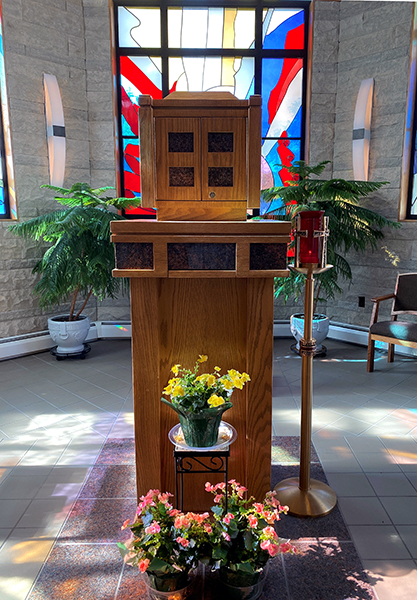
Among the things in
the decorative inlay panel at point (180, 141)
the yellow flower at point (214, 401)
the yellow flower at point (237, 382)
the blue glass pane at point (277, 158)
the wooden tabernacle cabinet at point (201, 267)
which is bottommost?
the yellow flower at point (214, 401)

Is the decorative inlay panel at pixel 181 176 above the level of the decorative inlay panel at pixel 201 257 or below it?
above

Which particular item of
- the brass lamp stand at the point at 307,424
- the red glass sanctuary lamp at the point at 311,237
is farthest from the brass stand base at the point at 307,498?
the red glass sanctuary lamp at the point at 311,237

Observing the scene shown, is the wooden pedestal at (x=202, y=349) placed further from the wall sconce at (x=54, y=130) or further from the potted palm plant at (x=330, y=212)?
the wall sconce at (x=54, y=130)

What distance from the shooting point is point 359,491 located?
2.14m

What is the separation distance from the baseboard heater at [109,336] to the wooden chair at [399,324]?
53 centimetres

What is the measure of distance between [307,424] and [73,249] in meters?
2.68

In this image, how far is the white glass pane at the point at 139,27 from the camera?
4.57 metres

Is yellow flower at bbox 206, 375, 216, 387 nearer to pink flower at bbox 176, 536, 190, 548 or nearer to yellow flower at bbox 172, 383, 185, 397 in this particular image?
yellow flower at bbox 172, 383, 185, 397

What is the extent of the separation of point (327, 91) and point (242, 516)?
436cm

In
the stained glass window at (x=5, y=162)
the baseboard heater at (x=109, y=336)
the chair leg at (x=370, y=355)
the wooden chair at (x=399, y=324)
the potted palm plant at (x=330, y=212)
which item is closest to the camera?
the wooden chair at (x=399, y=324)

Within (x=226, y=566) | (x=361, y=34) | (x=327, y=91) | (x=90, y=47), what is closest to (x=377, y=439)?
(x=226, y=566)

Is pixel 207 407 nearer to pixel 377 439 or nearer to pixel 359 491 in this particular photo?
pixel 359 491

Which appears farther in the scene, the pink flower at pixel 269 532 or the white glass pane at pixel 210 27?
the white glass pane at pixel 210 27

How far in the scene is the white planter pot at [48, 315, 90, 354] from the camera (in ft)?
13.7
